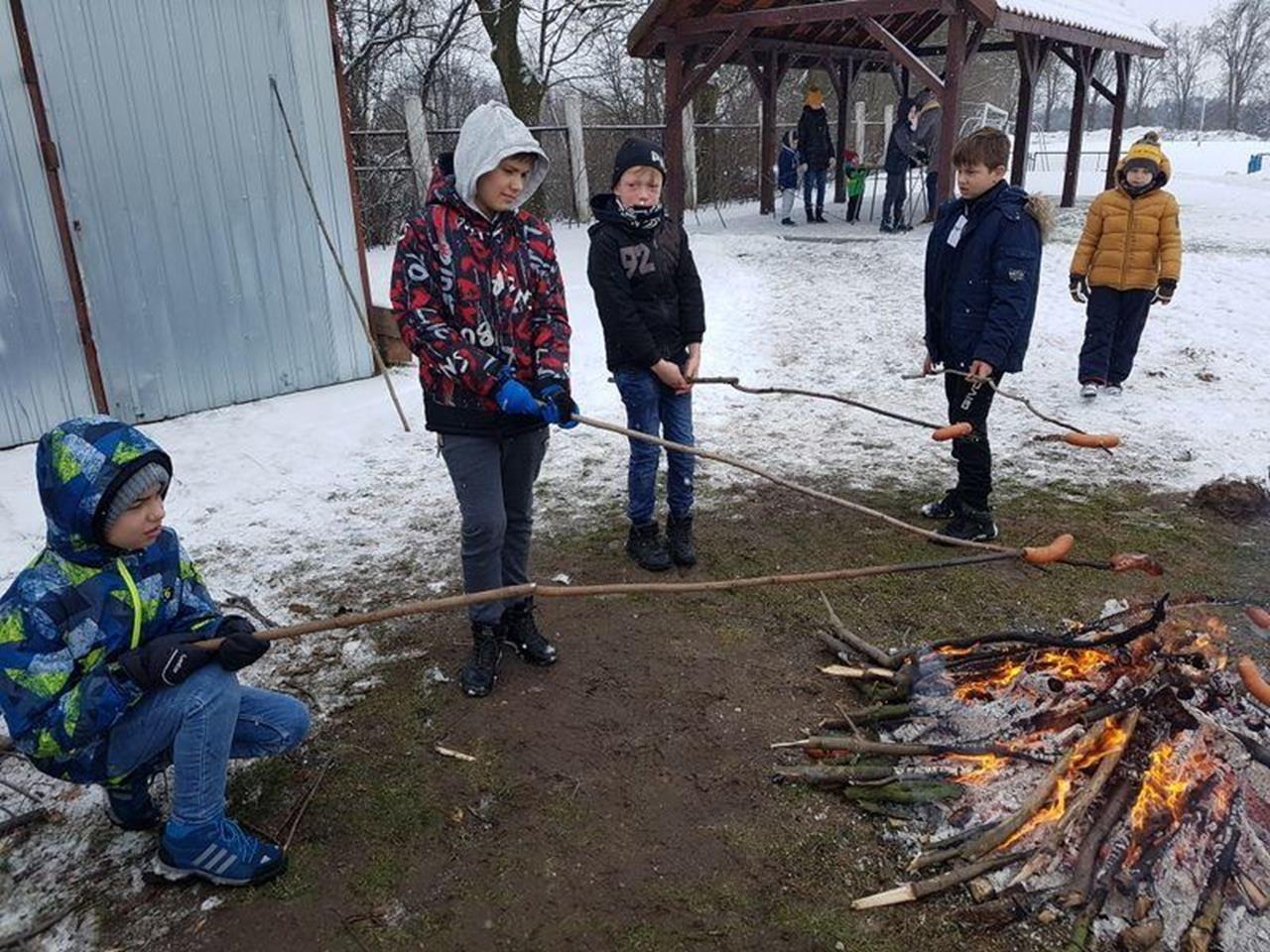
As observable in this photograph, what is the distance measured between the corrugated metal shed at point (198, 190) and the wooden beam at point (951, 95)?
745cm

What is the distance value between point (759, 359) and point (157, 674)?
678 cm

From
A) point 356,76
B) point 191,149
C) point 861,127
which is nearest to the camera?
point 191,149

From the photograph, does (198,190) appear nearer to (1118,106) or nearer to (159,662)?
(159,662)

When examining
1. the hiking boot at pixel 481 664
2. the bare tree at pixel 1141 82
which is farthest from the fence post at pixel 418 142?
the bare tree at pixel 1141 82

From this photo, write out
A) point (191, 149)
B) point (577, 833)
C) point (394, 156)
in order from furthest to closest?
point (394, 156) < point (191, 149) < point (577, 833)

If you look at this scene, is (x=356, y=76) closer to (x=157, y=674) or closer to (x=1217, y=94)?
(x=157, y=674)

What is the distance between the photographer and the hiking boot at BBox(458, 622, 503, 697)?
3689 millimetres

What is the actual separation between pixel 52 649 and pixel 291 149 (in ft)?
19.4

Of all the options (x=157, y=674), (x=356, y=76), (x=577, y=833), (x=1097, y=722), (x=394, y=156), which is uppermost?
(x=356, y=76)

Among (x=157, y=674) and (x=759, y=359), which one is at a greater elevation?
(x=157, y=674)

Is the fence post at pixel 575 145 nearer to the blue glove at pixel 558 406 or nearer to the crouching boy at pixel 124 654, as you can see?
the blue glove at pixel 558 406

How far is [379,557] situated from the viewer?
16.3 feet

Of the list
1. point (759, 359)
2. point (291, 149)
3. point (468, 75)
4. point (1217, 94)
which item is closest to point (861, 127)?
point (468, 75)

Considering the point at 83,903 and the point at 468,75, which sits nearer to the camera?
the point at 83,903
